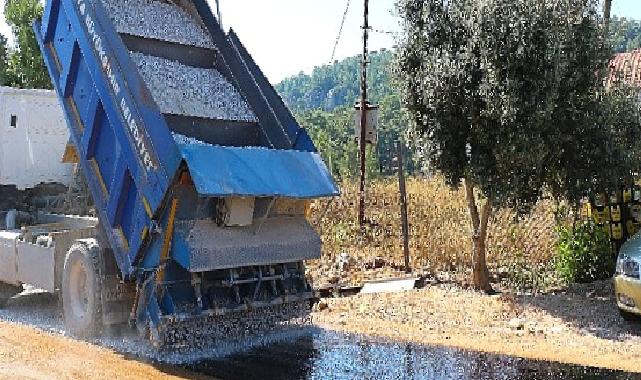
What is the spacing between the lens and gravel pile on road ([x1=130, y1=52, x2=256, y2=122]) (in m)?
7.00

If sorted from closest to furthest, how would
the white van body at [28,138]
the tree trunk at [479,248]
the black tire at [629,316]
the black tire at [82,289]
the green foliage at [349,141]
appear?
1. the black tire at [82,289]
2. the black tire at [629,316]
3. the white van body at [28,138]
4. the tree trunk at [479,248]
5. the green foliage at [349,141]

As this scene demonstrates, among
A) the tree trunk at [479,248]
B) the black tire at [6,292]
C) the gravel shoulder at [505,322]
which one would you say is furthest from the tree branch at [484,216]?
the black tire at [6,292]

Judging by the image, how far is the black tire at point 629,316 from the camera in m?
7.73

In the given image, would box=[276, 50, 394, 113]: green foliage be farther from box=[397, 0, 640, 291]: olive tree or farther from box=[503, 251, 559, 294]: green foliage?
box=[397, 0, 640, 291]: olive tree

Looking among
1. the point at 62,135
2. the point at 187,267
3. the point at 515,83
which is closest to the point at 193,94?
the point at 187,267

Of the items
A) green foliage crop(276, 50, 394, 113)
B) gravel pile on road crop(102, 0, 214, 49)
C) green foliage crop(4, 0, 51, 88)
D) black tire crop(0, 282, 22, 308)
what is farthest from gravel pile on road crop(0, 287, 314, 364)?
green foliage crop(276, 50, 394, 113)

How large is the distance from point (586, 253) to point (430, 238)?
2809 mm

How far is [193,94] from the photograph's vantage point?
7293mm

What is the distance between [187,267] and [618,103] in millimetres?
6028

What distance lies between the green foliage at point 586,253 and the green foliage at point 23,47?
1611 centimetres

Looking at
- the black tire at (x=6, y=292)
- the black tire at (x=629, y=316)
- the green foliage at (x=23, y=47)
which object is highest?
the green foliage at (x=23, y=47)

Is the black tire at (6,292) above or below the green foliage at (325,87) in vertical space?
below

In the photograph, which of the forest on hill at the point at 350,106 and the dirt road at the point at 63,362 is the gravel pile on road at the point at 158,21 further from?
the dirt road at the point at 63,362

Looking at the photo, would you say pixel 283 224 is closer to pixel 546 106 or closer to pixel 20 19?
pixel 546 106
